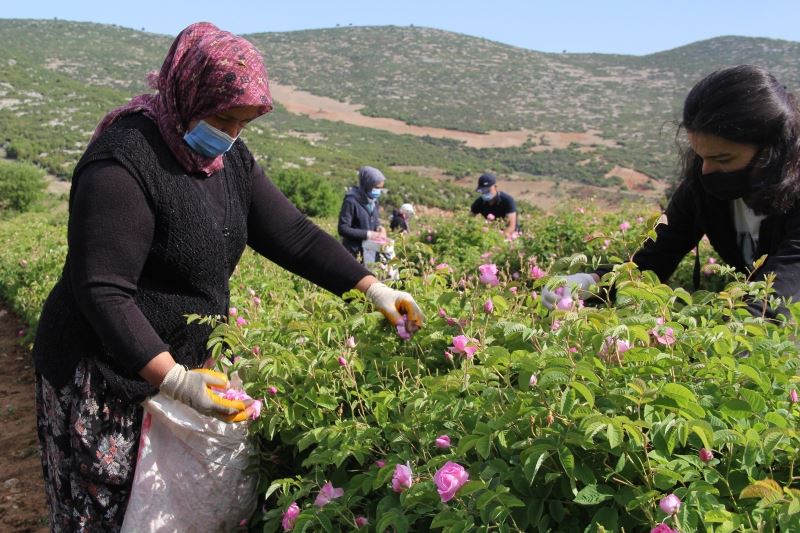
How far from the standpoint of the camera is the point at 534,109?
6069cm

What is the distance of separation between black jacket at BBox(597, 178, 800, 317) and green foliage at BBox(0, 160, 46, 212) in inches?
622

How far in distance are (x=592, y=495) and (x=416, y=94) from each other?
6568 cm

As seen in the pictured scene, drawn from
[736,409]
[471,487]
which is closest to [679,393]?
[736,409]

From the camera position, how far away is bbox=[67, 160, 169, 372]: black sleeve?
1392 millimetres

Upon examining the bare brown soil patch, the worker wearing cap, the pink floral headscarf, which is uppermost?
the pink floral headscarf

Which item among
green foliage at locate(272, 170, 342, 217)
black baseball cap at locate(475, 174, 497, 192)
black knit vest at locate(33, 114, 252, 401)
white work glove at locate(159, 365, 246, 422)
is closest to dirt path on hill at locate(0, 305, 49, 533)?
black knit vest at locate(33, 114, 252, 401)

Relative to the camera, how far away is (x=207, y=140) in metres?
1.55

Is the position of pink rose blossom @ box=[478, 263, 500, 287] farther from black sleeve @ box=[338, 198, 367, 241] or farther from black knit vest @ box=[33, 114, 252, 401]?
black sleeve @ box=[338, 198, 367, 241]

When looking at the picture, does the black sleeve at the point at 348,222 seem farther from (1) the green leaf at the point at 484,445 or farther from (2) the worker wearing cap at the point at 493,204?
(1) the green leaf at the point at 484,445

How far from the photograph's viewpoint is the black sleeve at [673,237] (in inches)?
81.1

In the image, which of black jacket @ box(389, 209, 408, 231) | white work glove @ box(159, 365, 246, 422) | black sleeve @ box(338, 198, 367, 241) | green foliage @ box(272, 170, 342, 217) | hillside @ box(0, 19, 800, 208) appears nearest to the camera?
white work glove @ box(159, 365, 246, 422)

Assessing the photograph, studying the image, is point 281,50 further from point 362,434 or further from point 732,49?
point 362,434

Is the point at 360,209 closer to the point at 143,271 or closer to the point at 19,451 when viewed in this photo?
the point at 19,451

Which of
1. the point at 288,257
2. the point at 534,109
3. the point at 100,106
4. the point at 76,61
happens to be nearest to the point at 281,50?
the point at 76,61
